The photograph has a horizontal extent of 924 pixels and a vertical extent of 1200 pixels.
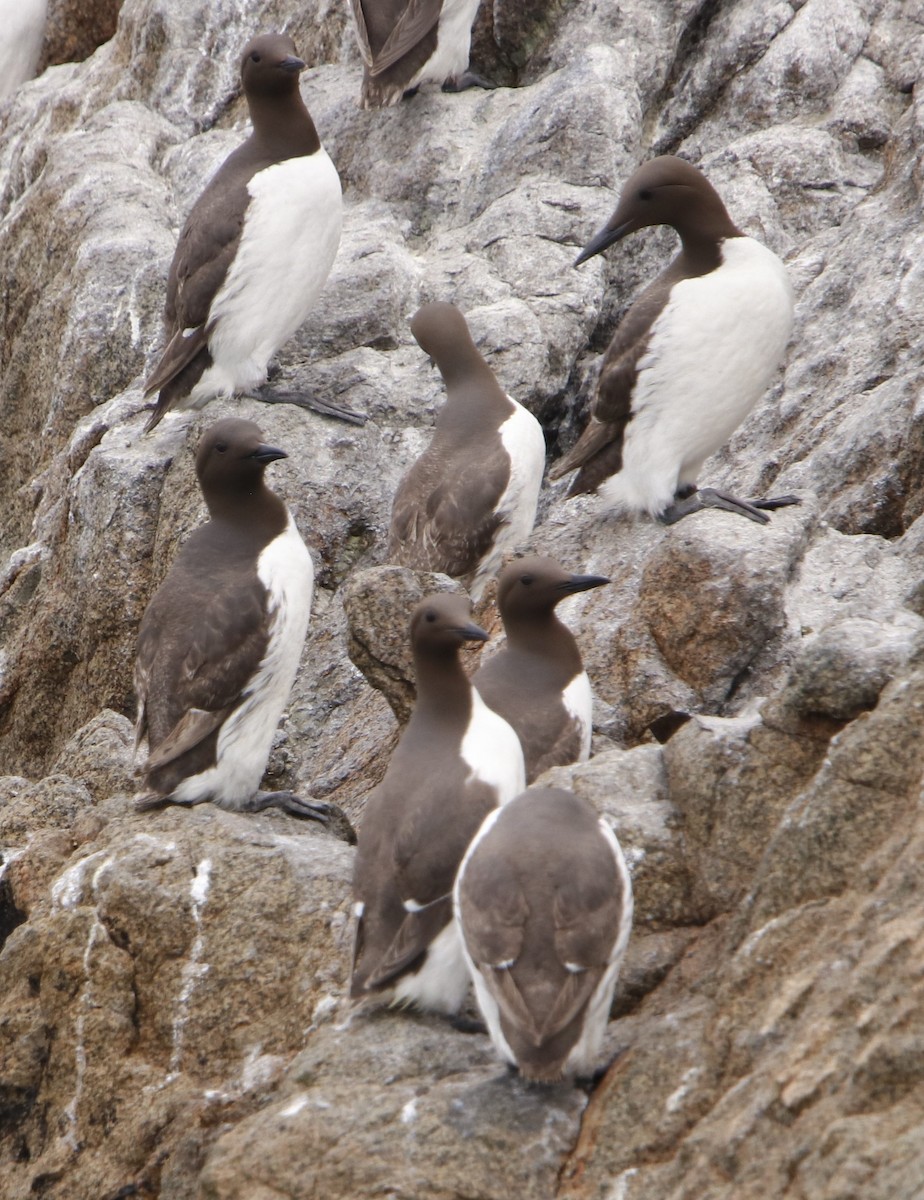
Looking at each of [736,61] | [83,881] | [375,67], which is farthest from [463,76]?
[83,881]

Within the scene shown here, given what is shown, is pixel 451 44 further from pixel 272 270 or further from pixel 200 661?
pixel 200 661

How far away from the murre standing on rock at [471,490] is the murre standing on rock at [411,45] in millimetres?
3214

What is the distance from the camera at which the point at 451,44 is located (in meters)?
11.4

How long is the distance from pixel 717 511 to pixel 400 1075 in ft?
11.0

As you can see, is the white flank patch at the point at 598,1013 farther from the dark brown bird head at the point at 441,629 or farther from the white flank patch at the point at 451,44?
the white flank patch at the point at 451,44

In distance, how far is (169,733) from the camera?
6.85 meters

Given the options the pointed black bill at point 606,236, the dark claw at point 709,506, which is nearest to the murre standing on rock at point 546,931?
the dark claw at point 709,506

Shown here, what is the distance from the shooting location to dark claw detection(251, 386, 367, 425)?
9555mm

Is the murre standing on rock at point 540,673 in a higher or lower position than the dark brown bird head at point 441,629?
lower

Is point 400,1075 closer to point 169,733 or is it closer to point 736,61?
point 169,733

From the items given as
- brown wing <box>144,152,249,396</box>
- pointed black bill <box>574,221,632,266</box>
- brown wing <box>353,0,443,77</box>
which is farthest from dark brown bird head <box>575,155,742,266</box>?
brown wing <box>353,0,443,77</box>

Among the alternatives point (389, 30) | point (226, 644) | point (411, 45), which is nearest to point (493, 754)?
point (226, 644)

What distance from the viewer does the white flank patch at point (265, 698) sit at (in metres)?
6.99

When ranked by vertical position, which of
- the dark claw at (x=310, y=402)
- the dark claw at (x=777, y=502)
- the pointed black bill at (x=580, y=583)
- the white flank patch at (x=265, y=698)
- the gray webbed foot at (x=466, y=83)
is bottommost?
the dark claw at (x=310, y=402)
